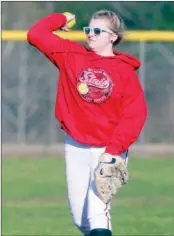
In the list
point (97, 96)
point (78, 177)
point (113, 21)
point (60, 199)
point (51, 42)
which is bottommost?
point (60, 199)

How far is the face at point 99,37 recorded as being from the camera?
6.25 meters

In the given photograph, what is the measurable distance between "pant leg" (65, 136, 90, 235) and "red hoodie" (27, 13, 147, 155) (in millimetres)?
81

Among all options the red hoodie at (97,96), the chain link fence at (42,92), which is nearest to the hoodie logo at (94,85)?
the red hoodie at (97,96)

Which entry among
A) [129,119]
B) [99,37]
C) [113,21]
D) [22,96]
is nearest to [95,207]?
[129,119]

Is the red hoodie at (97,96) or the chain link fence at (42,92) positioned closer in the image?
the red hoodie at (97,96)

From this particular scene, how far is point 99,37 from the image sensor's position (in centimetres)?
625

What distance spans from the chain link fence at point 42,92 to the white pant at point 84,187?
30.1 feet

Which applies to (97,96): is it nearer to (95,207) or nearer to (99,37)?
(99,37)

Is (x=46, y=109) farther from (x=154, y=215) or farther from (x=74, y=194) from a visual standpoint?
(x=74, y=194)

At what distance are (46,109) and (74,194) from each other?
9421mm

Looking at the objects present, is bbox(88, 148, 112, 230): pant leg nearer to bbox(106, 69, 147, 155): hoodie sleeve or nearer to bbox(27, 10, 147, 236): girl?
bbox(27, 10, 147, 236): girl

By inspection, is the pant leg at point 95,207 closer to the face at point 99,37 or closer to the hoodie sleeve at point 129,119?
the hoodie sleeve at point 129,119

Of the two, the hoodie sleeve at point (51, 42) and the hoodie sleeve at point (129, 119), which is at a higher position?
the hoodie sleeve at point (51, 42)

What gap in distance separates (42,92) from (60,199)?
5163 millimetres
